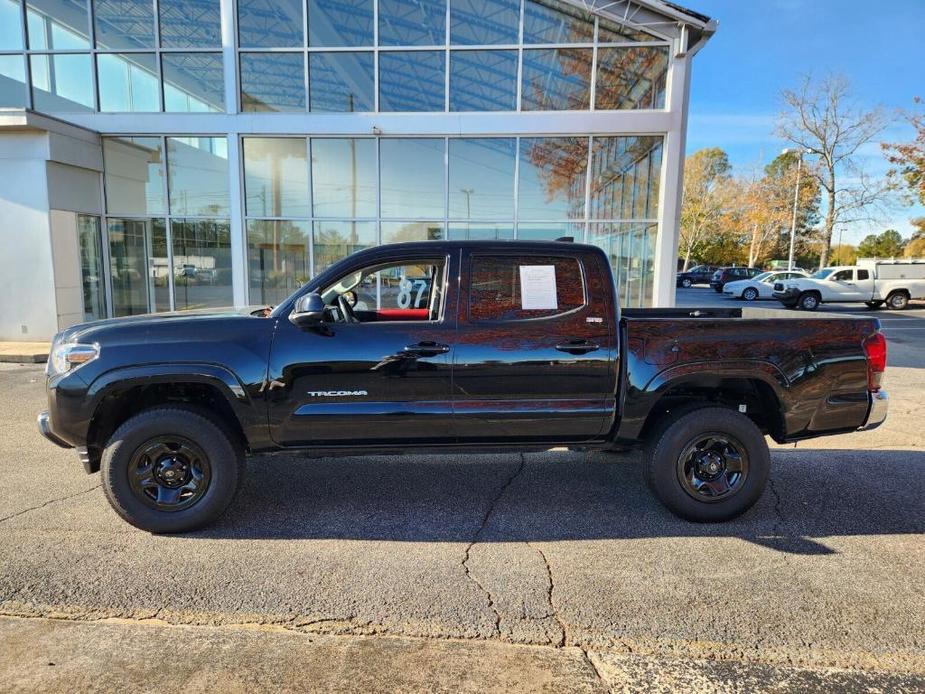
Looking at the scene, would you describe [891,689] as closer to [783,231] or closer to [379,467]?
[379,467]

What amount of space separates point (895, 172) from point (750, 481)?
1509 inches

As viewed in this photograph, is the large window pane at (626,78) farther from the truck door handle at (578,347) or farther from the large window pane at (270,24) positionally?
the truck door handle at (578,347)

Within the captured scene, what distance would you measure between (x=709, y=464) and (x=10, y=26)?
55.9ft

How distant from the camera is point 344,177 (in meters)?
13.2

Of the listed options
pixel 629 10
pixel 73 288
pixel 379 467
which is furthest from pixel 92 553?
pixel 629 10

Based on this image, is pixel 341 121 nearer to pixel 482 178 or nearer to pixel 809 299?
pixel 482 178

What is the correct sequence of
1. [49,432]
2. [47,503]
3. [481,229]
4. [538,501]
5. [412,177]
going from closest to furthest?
[49,432]
[47,503]
[538,501]
[412,177]
[481,229]

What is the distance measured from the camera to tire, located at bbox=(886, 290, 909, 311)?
2311 cm

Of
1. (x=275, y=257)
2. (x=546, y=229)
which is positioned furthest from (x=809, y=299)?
(x=275, y=257)

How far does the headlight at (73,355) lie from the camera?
370cm

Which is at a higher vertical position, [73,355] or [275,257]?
[275,257]

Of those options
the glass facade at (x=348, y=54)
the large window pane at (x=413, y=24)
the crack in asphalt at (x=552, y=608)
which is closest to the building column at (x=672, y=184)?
the glass facade at (x=348, y=54)

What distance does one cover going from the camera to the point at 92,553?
3545 mm

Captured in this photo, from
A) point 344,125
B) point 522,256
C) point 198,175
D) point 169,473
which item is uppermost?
point 344,125
